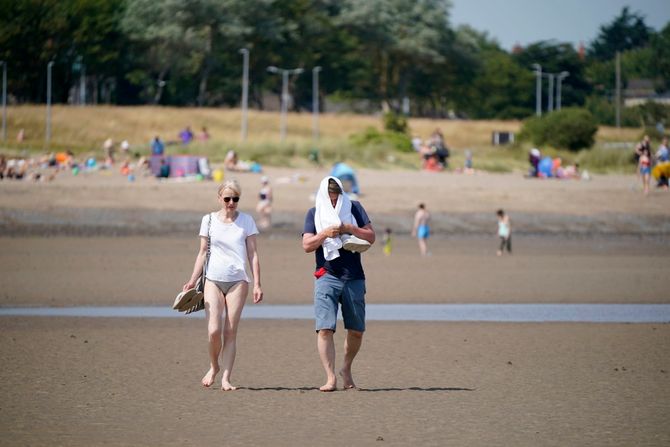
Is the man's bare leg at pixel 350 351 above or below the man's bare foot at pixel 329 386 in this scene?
above

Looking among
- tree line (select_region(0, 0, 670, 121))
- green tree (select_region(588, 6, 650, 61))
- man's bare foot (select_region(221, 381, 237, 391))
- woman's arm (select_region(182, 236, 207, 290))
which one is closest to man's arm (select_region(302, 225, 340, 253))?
woman's arm (select_region(182, 236, 207, 290))

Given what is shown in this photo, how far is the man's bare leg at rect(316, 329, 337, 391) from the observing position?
9.29m

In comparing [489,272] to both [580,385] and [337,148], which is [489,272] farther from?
[337,148]

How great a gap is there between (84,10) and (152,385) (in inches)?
2774

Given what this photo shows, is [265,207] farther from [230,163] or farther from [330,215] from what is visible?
[330,215]

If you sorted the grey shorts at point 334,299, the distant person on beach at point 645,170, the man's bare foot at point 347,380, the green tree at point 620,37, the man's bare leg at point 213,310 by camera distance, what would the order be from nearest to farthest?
the grey shorts at point 334,299 → the man's bare leg at point 213,310 → the man's bare foot at point 347,380 → the distant person on beach at point 645,170 → the green tree at point 620,37

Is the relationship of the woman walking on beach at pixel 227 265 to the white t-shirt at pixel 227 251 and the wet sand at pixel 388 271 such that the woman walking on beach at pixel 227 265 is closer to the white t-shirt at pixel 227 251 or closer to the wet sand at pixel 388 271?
the white t-shirt at pixel 227 251

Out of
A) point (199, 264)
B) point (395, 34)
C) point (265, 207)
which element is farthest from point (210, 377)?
point (395, 34)

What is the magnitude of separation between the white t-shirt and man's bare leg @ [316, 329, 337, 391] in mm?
758

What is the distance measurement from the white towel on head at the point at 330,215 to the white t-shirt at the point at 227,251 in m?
0.56

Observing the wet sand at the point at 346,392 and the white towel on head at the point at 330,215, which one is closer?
the wet sand at the point at 346,392

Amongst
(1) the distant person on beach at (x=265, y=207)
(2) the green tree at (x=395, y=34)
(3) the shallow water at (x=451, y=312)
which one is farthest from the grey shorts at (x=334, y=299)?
(2) the green tree at (x=395, y=34)

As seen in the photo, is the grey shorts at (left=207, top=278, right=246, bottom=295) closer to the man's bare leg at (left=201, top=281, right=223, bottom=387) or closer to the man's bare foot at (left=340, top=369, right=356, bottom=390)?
the man's bare leg at (left=201, top=281, right=223, bottom=387)

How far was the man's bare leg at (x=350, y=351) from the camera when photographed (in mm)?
9492
